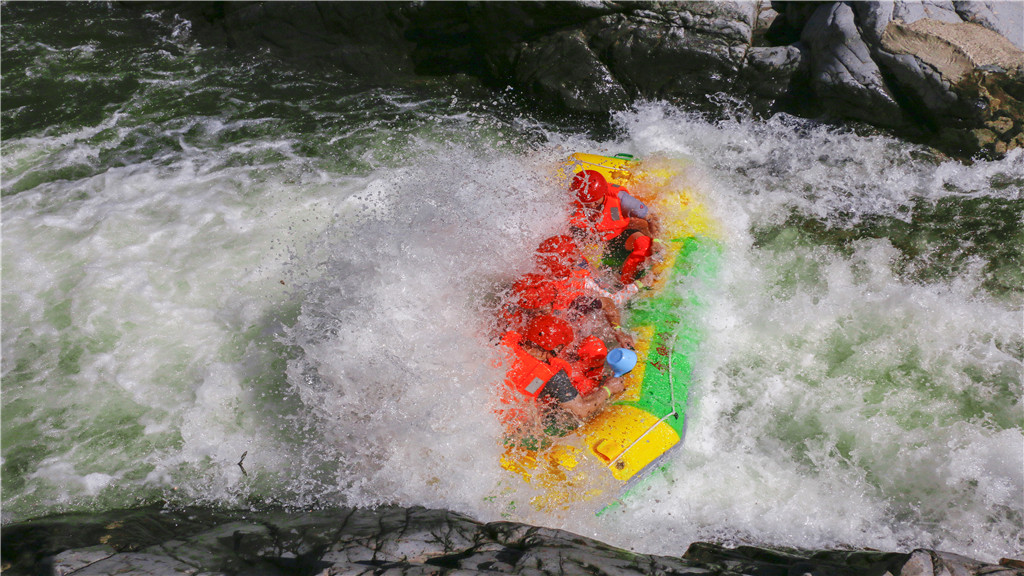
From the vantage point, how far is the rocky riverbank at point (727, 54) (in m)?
7.01

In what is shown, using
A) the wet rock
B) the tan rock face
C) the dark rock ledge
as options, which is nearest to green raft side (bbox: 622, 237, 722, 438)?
the dark rock ledge

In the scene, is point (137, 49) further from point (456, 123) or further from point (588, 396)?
point (588, 396)

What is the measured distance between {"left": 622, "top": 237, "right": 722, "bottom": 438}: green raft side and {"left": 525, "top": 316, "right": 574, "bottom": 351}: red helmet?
67 centimetres

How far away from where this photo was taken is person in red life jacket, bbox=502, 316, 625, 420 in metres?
4.42

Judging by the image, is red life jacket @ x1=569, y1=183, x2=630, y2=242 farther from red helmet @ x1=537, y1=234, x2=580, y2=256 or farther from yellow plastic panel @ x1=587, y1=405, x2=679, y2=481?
yellow plastic panel @ x1=587, y1=405, x2=679, y2=481

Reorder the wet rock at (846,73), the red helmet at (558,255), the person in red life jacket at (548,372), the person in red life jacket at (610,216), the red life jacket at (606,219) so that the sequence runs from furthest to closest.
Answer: the wet rock at (846,73)
the red life jacket at (606,219)
the person in red life jacket at (610,216)
the red helmet at (558,255)
the person in red life jacket at (548,372)

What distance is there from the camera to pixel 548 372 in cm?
444

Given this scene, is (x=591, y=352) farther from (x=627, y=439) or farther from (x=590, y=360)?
(x=627, y=439)

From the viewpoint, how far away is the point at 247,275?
595 cm

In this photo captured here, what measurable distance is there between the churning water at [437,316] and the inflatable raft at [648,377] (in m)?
0.21

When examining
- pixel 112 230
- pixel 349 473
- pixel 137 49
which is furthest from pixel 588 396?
pixel 137 49

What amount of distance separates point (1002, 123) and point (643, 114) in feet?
13.0

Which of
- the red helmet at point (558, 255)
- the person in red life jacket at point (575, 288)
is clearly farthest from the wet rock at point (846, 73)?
the red helmet at point (558, 255)

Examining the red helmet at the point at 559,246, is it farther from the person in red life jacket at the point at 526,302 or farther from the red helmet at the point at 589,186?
the red helmet at the point at 589,186
